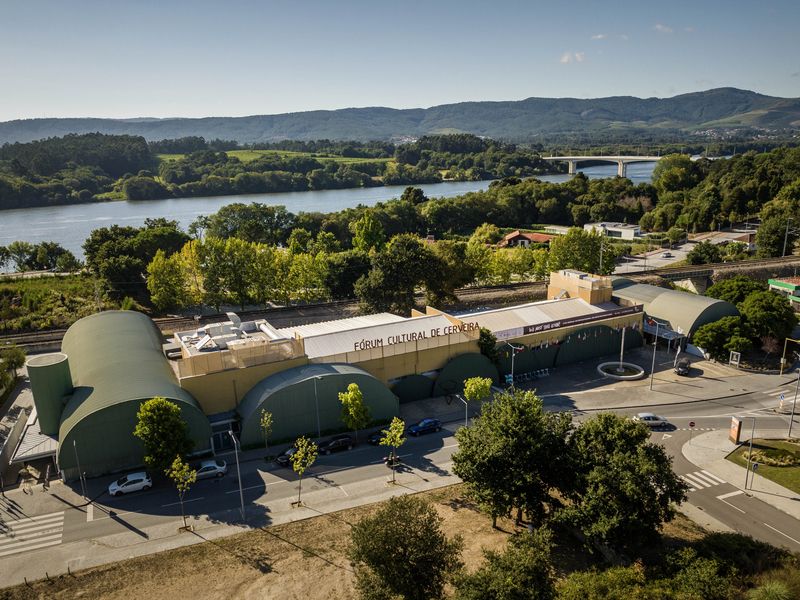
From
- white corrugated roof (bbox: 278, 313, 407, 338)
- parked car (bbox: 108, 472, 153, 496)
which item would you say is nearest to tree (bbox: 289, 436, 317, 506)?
parked car (bbox: 108, 472, 153, 496)

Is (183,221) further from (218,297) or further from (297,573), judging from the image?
(297,573)

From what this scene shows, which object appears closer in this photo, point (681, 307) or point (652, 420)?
point (652, 420)

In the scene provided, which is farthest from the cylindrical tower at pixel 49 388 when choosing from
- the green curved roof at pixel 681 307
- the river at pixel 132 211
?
the river at pixel 132 211

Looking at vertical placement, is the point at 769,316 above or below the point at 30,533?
above

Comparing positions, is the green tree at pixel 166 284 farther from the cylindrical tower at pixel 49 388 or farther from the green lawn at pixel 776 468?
the green lawn at pixel 776 468

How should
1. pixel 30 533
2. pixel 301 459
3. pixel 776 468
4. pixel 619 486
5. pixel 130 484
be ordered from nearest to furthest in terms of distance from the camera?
pixel 619 486 → pixel 30 533 → pixel 301 459 → pixel 130 484 → pixel 776 468

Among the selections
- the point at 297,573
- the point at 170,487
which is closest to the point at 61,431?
the point at 170,487

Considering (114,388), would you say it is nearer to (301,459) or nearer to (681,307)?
(301,459)

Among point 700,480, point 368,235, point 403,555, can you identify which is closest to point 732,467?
point 700,480
